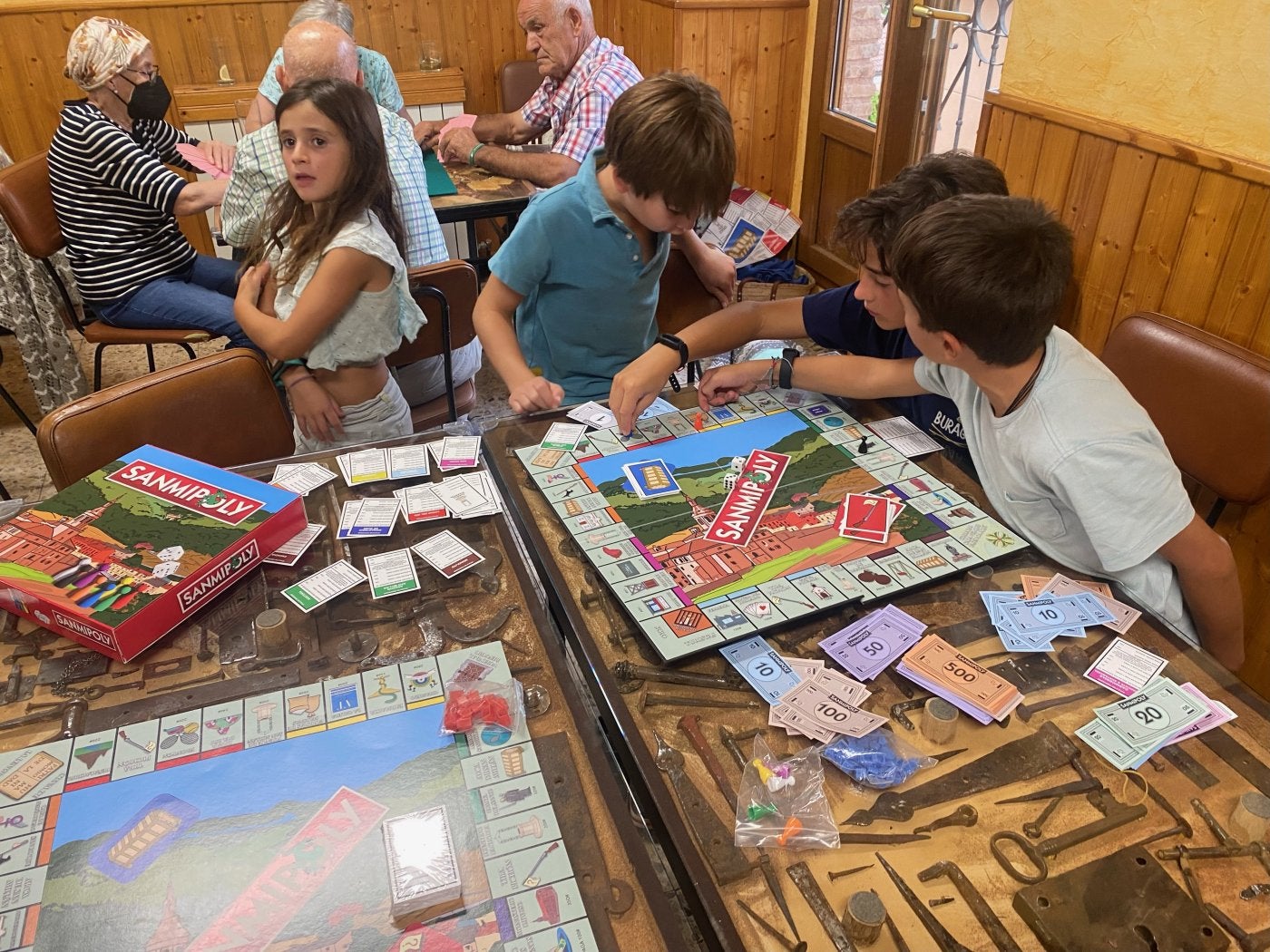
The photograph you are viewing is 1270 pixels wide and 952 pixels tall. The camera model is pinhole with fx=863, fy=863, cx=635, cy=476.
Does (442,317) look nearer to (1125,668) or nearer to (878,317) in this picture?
(878,317)

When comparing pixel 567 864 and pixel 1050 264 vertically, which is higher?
pixel 1050 264

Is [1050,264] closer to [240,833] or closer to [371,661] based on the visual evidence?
[371,661]

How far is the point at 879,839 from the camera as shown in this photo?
2.57ft

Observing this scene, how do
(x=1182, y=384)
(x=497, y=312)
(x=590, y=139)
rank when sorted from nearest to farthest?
(x=1182, y=384) < (x=497, y=312) < (x=590, y=139)

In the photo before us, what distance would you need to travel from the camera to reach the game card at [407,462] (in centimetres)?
132

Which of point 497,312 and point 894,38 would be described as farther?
point 894,38

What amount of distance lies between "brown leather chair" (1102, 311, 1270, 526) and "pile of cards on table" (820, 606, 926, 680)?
3.06 ft

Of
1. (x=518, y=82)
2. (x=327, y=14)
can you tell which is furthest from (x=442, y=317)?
(x=518, y=82)

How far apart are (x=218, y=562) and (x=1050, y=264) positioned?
1127 mm

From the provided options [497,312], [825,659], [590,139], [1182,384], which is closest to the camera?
[825,659]

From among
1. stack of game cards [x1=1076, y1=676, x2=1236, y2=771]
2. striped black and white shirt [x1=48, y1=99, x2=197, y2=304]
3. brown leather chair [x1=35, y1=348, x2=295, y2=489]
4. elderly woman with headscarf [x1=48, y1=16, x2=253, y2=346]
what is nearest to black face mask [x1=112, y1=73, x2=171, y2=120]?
elderly woman with headscarf [x1=48, y1=16, x2=253, y2=346]

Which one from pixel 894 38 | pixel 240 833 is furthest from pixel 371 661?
pixel 894 38

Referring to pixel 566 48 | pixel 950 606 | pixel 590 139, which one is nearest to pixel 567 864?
pixel 950 606

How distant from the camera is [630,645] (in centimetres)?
99
